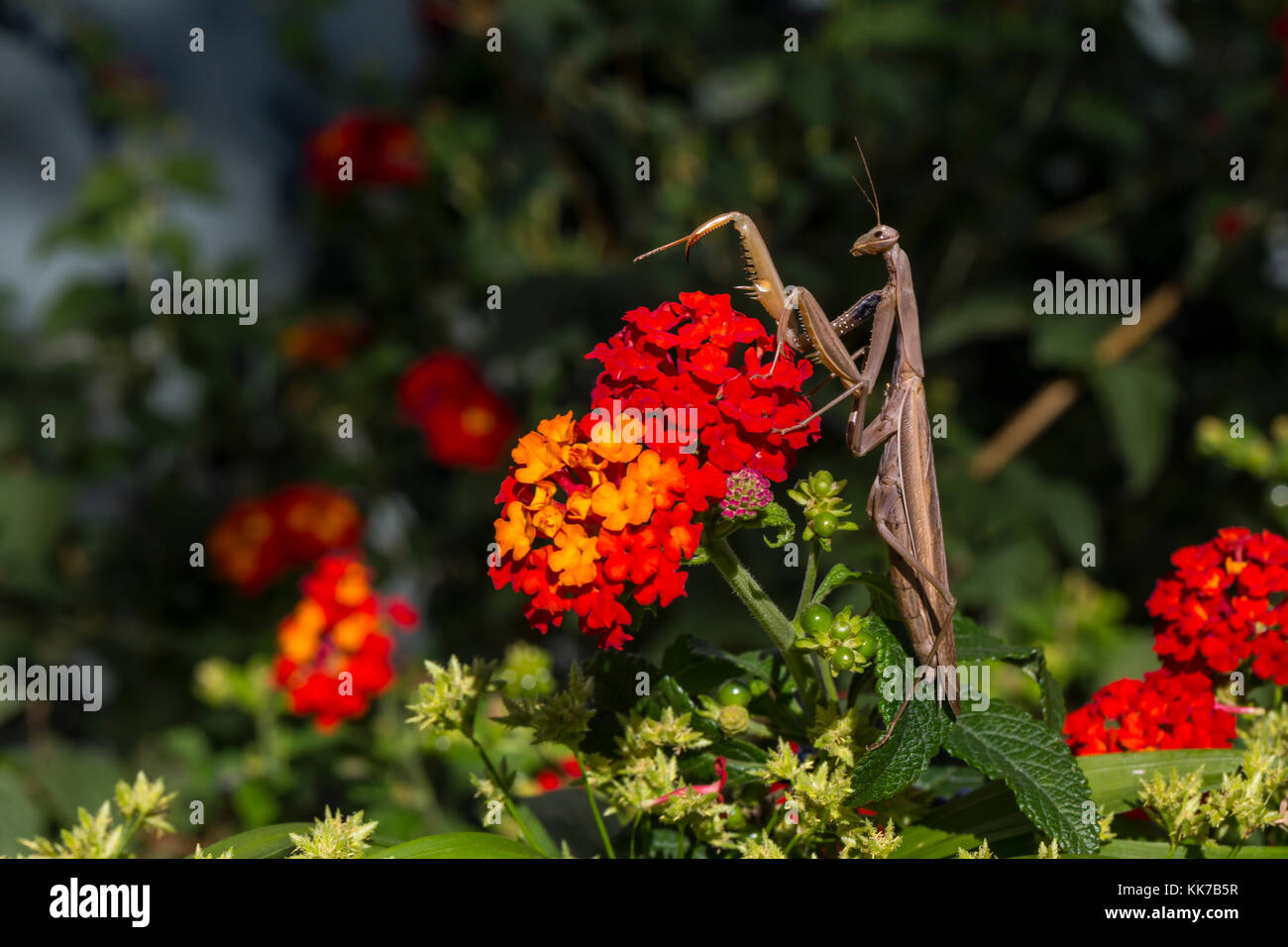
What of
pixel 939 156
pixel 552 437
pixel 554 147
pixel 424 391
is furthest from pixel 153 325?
pixel 552 437

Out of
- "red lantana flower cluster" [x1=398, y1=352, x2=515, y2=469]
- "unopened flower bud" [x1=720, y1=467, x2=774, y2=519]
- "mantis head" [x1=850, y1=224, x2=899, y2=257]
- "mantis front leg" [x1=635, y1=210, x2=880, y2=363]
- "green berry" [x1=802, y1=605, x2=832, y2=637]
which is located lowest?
"green berry" [x1=802, y1=605, x2=832, y2=637]

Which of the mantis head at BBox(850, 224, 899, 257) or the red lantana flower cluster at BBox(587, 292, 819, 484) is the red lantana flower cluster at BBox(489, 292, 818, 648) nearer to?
the red lantana flower cluster at BBox(587, 292, 819, 484)

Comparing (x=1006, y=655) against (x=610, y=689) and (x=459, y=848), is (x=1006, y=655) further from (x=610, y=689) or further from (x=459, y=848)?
(x=459, y=848)

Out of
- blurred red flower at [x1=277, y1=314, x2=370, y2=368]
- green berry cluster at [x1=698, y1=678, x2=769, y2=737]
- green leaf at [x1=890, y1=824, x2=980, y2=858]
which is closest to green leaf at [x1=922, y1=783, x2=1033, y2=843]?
green leaf at [x1=890, y1=824, x2=980, y2=858]

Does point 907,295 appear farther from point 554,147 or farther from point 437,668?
point 554,147

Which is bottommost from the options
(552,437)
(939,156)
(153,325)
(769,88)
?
(552,437)

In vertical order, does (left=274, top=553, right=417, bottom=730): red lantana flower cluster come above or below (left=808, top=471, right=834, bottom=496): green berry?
below

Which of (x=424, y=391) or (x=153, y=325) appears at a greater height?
(x=153, y=325)
